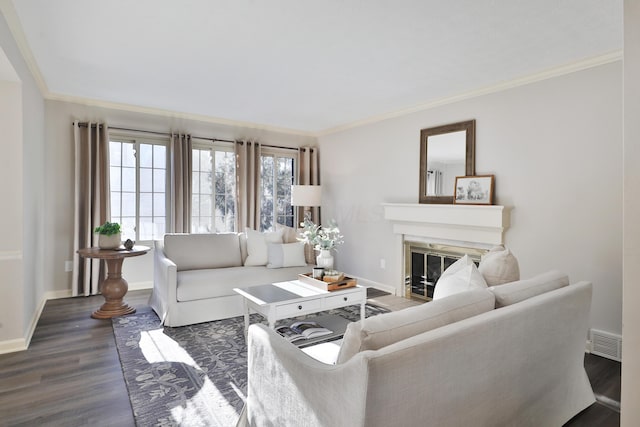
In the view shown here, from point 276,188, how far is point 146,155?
79.5 inches

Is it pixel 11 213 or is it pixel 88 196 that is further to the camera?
pixel 88 196

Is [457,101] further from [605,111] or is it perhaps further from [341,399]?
[341,399]

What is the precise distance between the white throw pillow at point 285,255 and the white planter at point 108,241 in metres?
1.65

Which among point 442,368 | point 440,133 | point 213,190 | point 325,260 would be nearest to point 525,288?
point 442,368

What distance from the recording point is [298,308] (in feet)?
9.67

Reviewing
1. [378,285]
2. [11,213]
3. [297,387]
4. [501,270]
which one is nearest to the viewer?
[297,387]

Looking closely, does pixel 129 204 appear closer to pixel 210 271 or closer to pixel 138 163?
pixel 138 163

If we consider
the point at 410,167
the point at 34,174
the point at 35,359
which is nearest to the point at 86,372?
the point at 35,359

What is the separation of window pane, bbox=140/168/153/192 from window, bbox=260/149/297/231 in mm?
1629

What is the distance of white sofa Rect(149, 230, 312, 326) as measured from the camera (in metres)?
3.50

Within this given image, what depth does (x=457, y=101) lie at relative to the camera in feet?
13.5

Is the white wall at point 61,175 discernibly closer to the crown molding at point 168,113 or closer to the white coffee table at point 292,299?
the crown molding at point 168,113

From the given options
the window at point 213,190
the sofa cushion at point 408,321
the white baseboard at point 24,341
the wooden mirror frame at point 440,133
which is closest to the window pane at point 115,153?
the window at point 213,190

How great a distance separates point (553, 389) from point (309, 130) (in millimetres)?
5093
